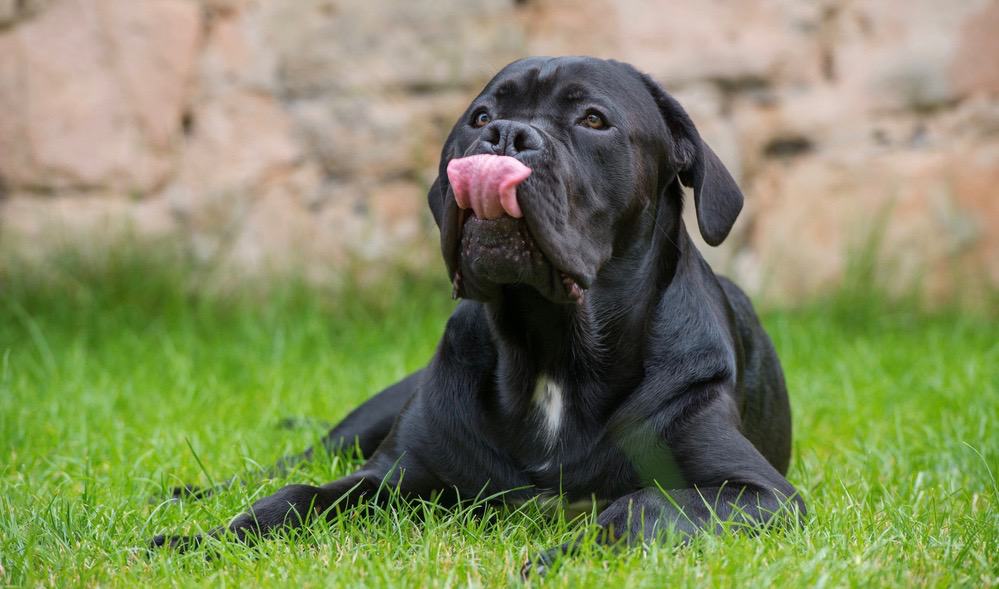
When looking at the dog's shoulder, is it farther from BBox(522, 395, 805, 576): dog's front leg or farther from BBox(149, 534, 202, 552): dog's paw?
BBox(149, 534, 202, 552): dog's paw

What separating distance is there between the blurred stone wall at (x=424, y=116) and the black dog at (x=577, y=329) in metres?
3.09

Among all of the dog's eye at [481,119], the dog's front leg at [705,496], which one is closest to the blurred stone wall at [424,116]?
the dog's eye at [481,119]

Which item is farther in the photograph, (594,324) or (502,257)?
(594,324)

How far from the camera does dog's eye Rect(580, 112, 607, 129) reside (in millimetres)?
2762

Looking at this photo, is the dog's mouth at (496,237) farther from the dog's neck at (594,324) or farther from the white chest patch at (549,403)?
the white chest patch at (549,403)

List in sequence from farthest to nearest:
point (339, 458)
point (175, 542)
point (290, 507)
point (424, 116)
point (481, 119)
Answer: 1. point (424, 116)
2. point (339, 458)
3. point (481, 119)
4. point (290, 507)
5. point (175, 542)

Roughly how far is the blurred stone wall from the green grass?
0.37 m

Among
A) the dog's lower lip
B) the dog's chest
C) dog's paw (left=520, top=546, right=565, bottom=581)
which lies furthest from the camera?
the dog's chest

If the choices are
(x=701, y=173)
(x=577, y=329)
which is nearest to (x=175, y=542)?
(x=577, y=329)

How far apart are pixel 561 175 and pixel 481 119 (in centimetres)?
43

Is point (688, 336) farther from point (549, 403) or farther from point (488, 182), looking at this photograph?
point (488, 182)

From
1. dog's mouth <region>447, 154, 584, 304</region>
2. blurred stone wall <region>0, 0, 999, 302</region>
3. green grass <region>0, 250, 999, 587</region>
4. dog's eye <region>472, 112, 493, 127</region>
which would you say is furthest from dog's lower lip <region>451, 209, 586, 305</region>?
blurred stone wall <region>0, 0, 999, 302</region>

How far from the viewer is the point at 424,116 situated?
603 cm

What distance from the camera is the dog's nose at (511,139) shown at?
253cm
